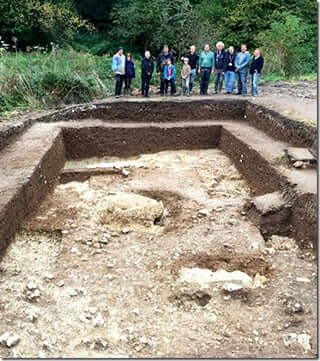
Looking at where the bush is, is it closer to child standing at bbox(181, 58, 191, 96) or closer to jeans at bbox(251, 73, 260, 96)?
jeans at bbox(251, 73, 260, 96)

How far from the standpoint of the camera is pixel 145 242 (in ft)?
19.4

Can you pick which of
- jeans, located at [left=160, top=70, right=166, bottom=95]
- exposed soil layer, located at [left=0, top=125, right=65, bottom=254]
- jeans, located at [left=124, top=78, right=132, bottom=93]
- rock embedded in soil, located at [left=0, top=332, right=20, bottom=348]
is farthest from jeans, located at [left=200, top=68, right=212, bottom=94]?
rock embedded in soil, located at [left=0, top=332, right=20, bottom=348]

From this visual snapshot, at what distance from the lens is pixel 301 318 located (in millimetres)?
4320

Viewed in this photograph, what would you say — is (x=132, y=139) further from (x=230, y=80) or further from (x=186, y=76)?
(x=230, y=80)

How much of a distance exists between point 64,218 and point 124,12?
13.3 m

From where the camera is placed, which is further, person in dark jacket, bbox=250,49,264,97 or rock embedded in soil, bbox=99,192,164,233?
person in dark jacket, bbox=250,49,264,97

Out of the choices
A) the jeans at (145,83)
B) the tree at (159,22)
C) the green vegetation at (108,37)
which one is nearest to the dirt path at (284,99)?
the jeans at (145,83)

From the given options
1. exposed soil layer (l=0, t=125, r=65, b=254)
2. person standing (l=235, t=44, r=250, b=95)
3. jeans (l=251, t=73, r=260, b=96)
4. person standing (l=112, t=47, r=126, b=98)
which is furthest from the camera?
jeans (l=251, t=73, r=260, b=96)

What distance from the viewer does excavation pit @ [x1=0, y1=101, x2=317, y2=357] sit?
4172 mm

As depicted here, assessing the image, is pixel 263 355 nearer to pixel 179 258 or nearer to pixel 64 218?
pixel 179 258

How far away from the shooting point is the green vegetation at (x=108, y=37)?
11.5 m

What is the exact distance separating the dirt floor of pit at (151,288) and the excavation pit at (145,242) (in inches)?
0.6

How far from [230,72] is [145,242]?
7.28 metres

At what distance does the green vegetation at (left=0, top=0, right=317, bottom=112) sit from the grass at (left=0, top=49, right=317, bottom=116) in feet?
0.08
